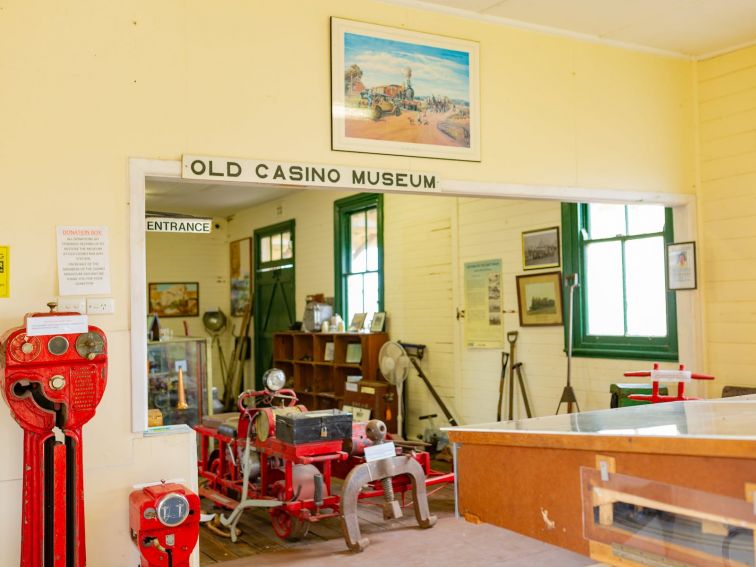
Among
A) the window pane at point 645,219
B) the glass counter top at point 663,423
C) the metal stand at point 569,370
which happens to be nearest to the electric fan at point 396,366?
the metal stand at point 569,370

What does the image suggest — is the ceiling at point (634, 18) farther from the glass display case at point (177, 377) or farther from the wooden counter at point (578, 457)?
the glass display case at point (177, 377)

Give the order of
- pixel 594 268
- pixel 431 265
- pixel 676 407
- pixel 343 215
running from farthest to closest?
pixel 343 215 → pixel 431 265 → pixel 594 268 → pixel 676 407

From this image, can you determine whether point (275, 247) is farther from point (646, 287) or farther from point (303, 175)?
point (303, 175)

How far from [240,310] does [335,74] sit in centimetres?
985

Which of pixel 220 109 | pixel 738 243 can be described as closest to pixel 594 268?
pixel 738 243

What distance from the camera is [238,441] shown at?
6160 millimetres

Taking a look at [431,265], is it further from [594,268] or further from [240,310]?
[240,310]

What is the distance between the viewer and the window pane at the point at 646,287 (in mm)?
6262

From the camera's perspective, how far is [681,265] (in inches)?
225

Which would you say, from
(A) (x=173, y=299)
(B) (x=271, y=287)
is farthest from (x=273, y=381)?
(A) (x=173, y=299)

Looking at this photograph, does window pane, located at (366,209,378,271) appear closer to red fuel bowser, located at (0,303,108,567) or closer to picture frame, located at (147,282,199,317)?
picture frame, located at (147,282,199,317)

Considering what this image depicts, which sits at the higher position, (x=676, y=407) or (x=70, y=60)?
(x=70, y=60)

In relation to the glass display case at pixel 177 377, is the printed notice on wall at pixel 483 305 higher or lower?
higher

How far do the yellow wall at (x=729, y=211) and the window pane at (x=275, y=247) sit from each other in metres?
7.91
